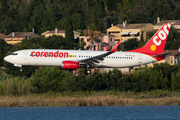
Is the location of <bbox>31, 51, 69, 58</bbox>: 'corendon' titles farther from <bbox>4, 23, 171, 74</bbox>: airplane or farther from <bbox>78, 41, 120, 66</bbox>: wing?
<bbox>78, 41, 120, 66</bbox>: wing

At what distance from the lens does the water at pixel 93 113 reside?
46531mm

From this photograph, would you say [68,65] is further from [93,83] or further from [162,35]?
[162,35]

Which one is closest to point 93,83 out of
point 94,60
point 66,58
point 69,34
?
point 94,60

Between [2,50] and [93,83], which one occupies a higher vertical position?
[2,50]

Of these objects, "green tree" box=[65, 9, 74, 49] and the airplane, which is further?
"green tree" box=[65, 9, 74, 49]

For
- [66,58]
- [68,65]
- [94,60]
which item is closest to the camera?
[68,65]

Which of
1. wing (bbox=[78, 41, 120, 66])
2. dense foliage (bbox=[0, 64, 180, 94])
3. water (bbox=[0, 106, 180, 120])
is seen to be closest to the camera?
water (bbox=[0, 106, 180, 120])

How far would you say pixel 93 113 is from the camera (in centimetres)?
4997

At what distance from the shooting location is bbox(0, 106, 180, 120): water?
46.5 meters

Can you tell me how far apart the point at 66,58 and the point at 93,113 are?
432 inches

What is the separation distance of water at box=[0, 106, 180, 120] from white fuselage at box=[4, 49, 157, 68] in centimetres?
700

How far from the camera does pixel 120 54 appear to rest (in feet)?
195

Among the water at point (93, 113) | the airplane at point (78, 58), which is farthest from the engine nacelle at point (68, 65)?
the water at point (93, 113)

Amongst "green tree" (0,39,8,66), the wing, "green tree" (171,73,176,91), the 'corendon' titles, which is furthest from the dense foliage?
"green tree" (0,39,8,66)
